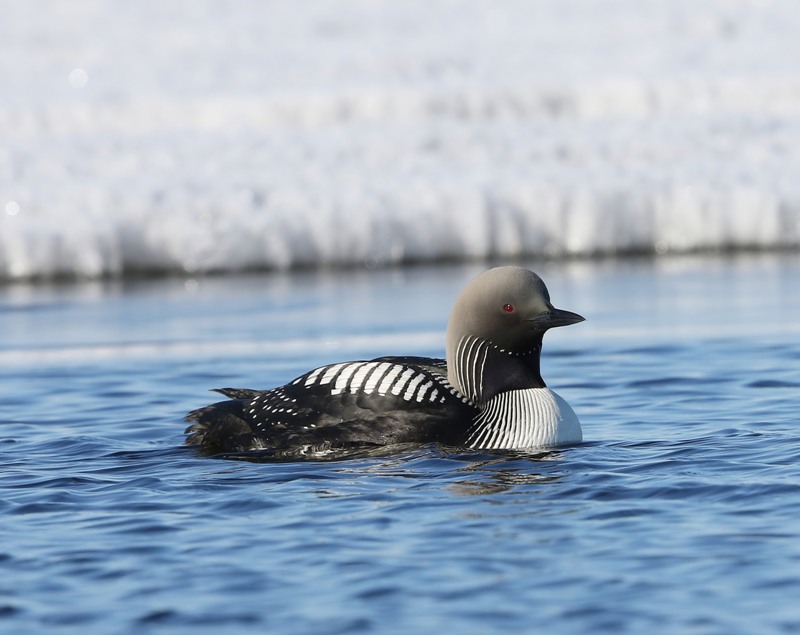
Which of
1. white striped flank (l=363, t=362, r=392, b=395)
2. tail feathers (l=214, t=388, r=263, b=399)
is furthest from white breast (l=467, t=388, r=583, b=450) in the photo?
tail feathers (l=214, t=388, r=263, b=399)

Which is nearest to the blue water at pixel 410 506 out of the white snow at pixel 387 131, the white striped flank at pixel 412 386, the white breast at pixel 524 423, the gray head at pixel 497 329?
the white breast at pixel 524 423

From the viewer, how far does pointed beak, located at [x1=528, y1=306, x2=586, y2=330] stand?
5109 millimetres

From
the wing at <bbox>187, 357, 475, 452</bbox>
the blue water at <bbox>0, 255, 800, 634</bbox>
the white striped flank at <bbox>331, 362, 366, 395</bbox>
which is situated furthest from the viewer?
the white striped flank at <bbox>331, 362, 366, 395</bbox>

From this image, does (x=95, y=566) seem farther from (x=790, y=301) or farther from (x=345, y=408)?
(x=790, y=301)

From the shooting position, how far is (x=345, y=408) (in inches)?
200

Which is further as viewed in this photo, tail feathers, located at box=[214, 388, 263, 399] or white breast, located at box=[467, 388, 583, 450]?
tail feathers, located at box=[214, 388, 263, 399]

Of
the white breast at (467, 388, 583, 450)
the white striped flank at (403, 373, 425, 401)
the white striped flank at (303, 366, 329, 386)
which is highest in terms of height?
the white striped flank at (303, 366, 329, 386)

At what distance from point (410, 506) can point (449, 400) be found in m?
0.95

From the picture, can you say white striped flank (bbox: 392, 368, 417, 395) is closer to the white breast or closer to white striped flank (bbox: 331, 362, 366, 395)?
white striped flank (bbox: 331, 362, 366, 395)

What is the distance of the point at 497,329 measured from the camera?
521 cm

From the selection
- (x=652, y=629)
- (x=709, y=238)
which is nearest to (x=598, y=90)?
(x=709, y=238)

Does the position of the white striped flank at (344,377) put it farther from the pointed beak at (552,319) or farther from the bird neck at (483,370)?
the pointed beak at (552,319)

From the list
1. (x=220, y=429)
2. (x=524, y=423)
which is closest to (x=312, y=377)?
(x=220, y=429)

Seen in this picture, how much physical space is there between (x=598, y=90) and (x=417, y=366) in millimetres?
9836
